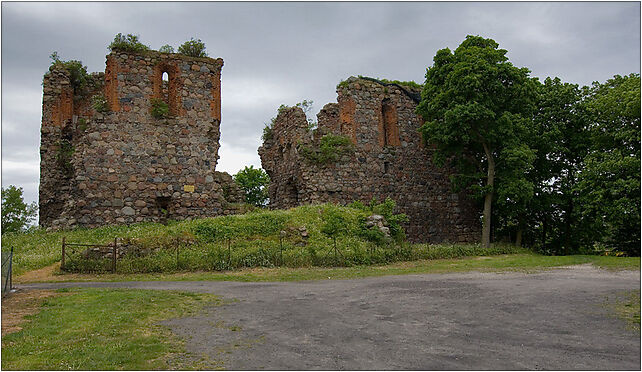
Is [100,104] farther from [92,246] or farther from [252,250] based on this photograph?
[252,250]

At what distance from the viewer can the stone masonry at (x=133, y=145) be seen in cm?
2130

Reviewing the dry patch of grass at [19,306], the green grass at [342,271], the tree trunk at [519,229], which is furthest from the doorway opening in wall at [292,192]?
the dry patch of grass at [19,306]

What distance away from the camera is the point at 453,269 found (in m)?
16.6

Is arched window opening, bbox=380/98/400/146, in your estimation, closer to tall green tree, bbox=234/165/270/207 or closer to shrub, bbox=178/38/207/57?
shrub, bbox=178/38/207/57

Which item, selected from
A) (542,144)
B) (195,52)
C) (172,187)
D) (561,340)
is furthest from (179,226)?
(542,144)

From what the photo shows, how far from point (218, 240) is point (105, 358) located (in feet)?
40.2

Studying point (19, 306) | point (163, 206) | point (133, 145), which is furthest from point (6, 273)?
point (133, 145)

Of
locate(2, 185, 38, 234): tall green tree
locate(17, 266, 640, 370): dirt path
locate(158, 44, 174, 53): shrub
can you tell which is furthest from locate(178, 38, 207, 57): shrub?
locate(2, 185, 38, 234): tall green tree

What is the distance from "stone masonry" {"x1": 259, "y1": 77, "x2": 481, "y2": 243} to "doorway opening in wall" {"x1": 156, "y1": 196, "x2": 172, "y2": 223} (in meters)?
6.97

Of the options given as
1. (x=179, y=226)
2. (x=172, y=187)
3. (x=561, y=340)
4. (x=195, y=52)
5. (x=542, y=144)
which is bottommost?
(x=561, y=340)

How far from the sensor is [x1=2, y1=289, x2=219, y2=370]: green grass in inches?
233

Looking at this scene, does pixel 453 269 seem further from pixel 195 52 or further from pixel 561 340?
pixel 195 52

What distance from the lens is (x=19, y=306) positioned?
375 inches

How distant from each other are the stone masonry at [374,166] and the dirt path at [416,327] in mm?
14426
